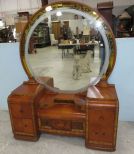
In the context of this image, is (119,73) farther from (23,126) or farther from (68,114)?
(23,126)

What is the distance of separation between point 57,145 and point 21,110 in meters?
0.42

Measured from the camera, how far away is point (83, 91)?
146cm

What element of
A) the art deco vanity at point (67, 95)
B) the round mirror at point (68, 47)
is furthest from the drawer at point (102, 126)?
the round mirror at point (68, 47)

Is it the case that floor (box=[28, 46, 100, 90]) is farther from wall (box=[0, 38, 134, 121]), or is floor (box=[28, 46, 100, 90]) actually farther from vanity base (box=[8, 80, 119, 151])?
wall (box=[0, 38, 134, 121])

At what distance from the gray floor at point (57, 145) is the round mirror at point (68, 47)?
1.47 ft

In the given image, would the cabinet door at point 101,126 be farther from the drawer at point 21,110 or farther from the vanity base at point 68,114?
the drawer at point 21,110

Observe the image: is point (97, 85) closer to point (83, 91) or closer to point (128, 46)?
point (83, 91)

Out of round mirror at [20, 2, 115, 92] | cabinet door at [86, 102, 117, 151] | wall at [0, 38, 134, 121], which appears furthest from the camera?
wall at [0, 38, 134, 121]

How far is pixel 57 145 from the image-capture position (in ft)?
4.48

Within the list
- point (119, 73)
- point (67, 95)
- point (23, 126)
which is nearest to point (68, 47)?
point (67, 95)

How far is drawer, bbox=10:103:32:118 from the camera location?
4.28 feet

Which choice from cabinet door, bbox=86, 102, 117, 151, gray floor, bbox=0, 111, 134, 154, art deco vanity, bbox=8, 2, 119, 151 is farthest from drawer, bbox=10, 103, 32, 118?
cabinet door, bbox=86, 102, 117, 151

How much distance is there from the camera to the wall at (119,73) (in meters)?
1.42

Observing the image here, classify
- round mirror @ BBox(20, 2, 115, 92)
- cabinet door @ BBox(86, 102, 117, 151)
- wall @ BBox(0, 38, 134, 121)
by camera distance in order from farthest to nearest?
wall @ BBox(0, 38, 134, 121), round mirror @ BBox(20, 2, 115, 92), cabinet door @ BBox(86, 102, 117, 151)
